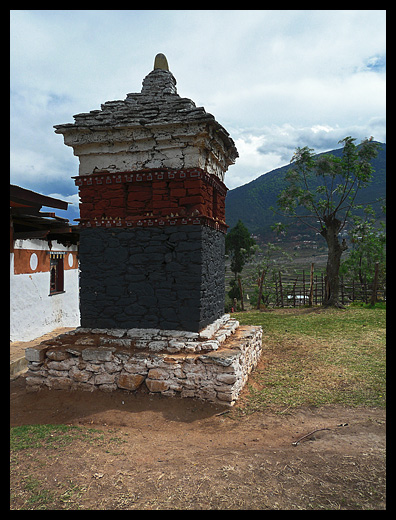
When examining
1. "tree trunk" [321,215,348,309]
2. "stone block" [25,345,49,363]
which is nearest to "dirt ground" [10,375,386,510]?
"stone block" [25,345,49,363]

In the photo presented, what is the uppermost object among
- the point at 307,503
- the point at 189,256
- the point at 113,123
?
the point at 113,123

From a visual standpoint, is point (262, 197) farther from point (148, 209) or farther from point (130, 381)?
point (130, 381)

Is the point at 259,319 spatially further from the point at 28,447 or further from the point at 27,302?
the point at 28,447

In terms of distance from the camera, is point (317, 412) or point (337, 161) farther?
point (337, 161)

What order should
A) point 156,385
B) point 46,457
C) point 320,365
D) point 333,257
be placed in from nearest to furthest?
point 46,457 < point 156,385 < point 320,365 < point 333,257

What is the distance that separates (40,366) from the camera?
623 cm

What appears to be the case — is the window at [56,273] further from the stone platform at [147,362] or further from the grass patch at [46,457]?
the grass patch at [46,457]

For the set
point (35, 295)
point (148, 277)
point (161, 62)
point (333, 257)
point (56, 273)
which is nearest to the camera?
point (148, 277)

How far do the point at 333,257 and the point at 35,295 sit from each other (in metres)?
14.0

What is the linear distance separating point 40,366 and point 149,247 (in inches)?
121

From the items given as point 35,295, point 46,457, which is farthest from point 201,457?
point 35,295

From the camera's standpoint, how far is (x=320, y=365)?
7.27 m

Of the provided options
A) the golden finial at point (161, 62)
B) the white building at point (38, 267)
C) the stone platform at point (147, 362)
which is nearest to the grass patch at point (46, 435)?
the stone platform at point (147, 362)

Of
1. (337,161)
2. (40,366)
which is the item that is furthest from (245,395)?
(337,161)
